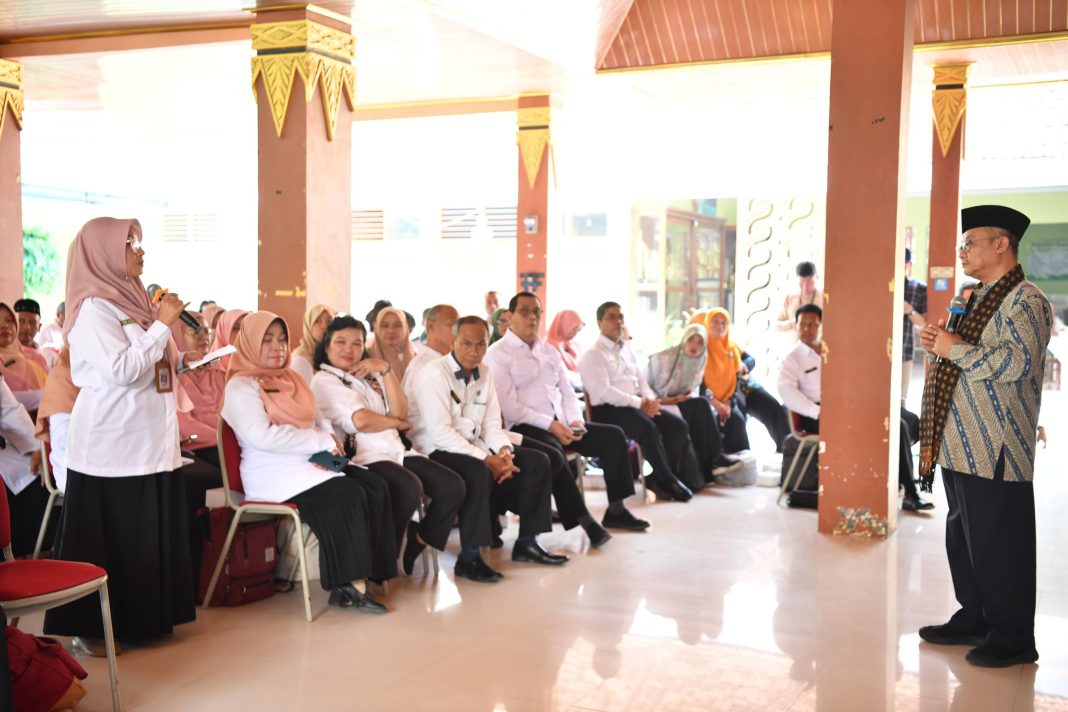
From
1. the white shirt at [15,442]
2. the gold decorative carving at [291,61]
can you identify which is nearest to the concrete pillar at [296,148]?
the gold decorative carving at [291,61]

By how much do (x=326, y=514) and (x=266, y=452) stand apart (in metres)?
0.34

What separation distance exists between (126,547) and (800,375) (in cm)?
420

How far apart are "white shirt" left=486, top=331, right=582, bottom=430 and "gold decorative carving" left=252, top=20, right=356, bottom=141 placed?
200 centimetres

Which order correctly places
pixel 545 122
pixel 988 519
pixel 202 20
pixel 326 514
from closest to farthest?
pixel 988 519 → pixel 326 514 → pixel 202 20 → pixel 545 122

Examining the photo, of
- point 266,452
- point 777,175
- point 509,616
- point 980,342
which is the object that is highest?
point 777,175

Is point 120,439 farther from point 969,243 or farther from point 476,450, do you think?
point 969,243

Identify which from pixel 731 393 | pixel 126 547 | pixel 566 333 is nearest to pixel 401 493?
pixel 126 547

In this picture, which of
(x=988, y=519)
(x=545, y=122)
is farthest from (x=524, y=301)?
(x=545, y=122)

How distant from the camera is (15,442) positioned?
461 centimetres

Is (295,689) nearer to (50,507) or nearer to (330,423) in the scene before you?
(330,423)

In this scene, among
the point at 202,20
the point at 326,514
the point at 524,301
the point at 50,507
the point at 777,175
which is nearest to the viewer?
the point at 326,514

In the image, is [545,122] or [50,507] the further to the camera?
[545,122]

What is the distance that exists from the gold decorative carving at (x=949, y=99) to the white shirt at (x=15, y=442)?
Result: 7.19 metres

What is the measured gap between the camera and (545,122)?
989 cm
